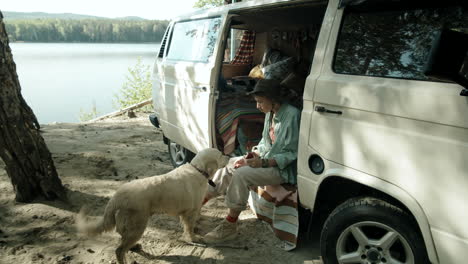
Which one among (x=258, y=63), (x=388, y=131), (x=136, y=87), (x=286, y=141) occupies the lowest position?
(x=136, y=87)

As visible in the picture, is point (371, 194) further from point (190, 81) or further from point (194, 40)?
point (194, 40)

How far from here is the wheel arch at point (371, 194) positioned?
6.60 ft

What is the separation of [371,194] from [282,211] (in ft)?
3.18

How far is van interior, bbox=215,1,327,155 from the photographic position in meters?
3.98

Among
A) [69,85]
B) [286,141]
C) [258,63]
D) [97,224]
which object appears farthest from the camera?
[69,85]

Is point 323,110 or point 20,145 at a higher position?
point 323,110

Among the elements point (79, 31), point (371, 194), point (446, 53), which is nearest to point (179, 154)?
point (371, 194)

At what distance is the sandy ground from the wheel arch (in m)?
0.63

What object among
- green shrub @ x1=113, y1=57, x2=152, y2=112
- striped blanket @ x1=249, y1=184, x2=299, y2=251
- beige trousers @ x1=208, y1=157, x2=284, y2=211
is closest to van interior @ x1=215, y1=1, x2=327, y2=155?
beige trousers @ x1=208, y1=157, x2=284, y2=211


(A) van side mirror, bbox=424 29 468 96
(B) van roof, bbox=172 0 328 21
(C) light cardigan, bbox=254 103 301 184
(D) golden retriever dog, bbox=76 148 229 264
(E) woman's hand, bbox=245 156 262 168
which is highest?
(B) van roof, bbox=172 0 328 21

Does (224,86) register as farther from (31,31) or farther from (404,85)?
(31,31)

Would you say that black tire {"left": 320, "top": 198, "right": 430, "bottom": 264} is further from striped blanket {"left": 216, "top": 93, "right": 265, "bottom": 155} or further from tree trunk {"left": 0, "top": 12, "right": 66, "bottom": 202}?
tree trunk {"left": 0, "top": 12, "right": 66, "bottom": 202}

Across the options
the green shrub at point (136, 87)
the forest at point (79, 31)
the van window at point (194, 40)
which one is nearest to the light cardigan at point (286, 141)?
the van window at point (194, 40)

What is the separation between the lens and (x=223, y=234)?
3.39m
